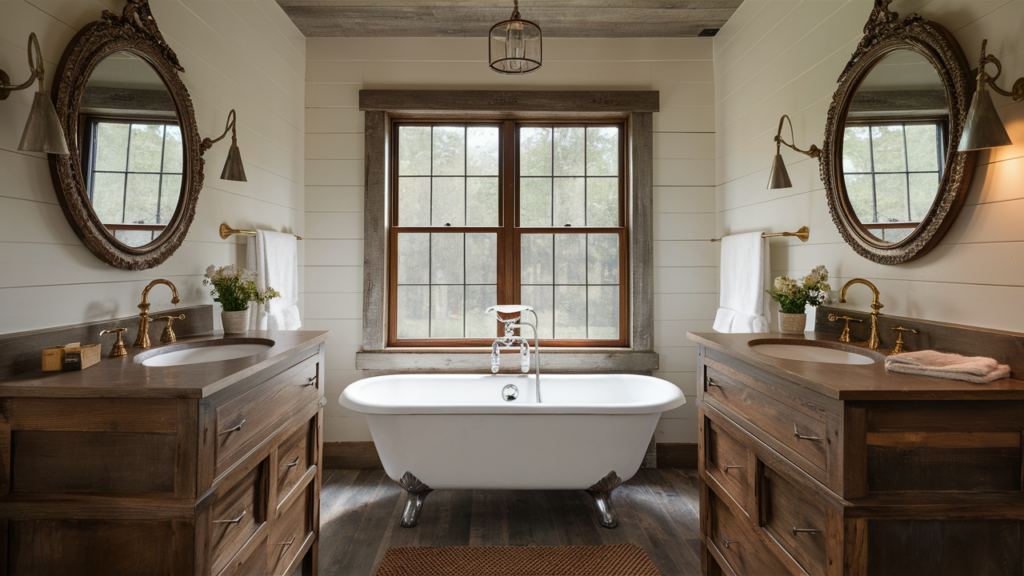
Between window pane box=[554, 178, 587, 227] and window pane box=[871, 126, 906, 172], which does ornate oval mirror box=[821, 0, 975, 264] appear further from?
window pane box=[554, 178, 587, 227]

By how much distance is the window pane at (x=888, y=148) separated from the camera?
1723 mm

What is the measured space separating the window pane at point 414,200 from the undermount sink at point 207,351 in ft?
5.09

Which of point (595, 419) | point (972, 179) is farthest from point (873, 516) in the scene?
point (595, 419)

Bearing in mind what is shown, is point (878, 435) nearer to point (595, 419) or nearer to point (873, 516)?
point (873, 516)

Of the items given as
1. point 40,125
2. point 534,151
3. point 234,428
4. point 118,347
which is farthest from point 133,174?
point 534,151

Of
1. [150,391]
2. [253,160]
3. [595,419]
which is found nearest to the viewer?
[150,391]

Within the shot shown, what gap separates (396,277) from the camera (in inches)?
130

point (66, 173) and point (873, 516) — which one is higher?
point (66, 173)

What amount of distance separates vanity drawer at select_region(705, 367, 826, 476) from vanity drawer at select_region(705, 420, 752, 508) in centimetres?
12

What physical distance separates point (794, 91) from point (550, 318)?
1.85 meters

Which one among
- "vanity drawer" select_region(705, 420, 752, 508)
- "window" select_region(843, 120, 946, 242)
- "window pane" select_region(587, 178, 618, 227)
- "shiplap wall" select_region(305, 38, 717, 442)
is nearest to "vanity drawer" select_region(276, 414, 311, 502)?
"shiplap wall" select_region(305, 38, 717, 442)

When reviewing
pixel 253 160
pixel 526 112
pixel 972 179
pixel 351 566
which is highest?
pixel 526 112

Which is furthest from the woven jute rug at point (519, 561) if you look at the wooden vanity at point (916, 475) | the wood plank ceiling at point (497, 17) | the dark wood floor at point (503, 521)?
the wood plank ceiling at point (497, 17)

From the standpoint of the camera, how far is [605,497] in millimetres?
2488
